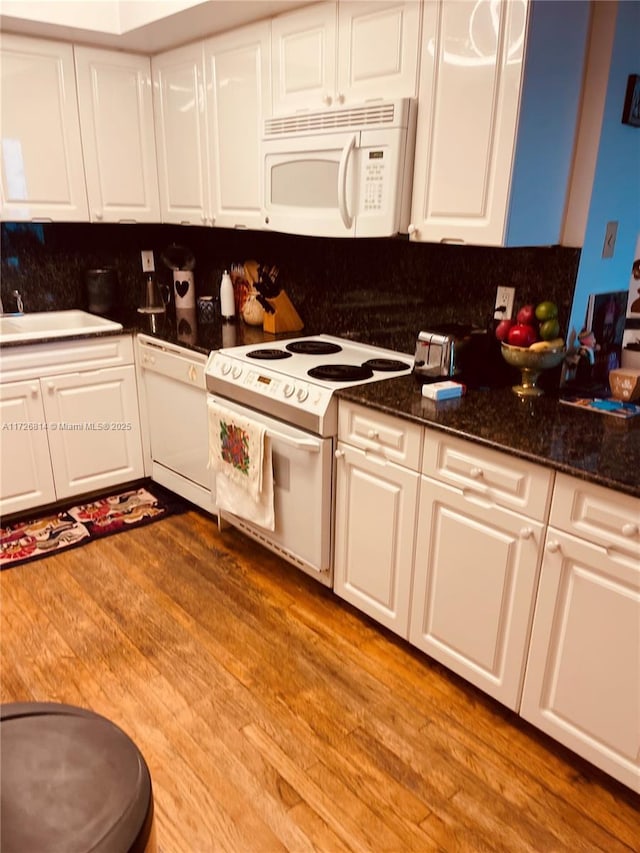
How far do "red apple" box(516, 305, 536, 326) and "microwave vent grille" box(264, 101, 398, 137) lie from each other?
2.49 feet

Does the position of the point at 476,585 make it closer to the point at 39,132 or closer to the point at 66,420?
the point at 66,420

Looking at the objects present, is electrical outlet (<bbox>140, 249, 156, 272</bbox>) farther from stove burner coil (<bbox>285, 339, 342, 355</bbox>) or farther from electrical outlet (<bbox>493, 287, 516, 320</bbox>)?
electrical outlet (<bbox>493, 287, 516, 320</bbox>)

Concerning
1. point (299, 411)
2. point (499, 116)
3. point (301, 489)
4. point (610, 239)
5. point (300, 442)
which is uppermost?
point (499, 116)

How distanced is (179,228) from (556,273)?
7.90 ft

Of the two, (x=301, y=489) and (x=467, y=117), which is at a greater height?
(x=467, y=117)

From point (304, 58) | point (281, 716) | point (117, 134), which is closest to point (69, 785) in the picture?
point (281, 716)

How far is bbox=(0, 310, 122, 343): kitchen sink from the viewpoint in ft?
9.91

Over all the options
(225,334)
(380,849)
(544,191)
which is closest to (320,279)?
(225,334)

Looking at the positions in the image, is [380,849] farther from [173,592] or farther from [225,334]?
[225,334]

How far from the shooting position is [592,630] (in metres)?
1.63

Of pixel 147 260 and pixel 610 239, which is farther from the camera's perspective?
pixel 147 260

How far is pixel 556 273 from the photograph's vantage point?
2121 mm

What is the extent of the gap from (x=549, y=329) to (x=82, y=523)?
2371 millimetres

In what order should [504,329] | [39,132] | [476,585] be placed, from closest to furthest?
[476,585]
[504,329]
[39,132]
